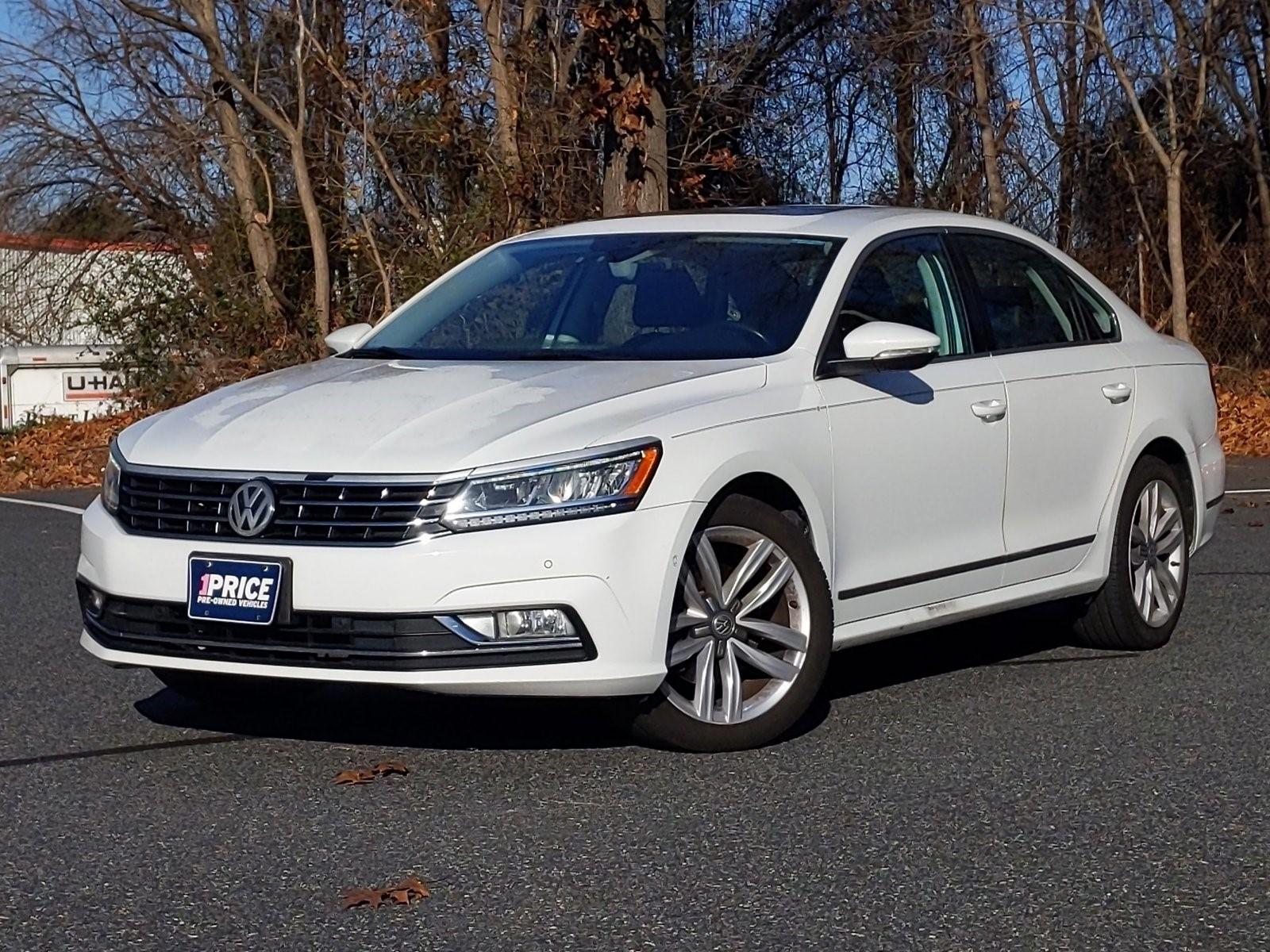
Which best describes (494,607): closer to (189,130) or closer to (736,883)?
(736,883)

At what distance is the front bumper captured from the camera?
5633 mm

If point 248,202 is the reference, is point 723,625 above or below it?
→ below

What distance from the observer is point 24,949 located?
4.35 m

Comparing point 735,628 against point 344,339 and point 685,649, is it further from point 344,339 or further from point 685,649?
point 344,339

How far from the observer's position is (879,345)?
257 inches

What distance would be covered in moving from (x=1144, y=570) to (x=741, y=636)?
2473 mm

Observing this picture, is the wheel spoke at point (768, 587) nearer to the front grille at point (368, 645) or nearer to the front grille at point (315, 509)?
the front grille at point (368, 645)

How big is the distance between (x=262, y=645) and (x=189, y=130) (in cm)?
1873

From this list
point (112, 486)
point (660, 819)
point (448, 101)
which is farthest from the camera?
point (448, 101)

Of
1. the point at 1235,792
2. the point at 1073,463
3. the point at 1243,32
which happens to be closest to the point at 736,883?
the point at 1235,792

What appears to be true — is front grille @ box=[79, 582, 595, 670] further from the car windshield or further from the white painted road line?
the white painted road line

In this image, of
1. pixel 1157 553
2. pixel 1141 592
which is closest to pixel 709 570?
pixel 1141 592

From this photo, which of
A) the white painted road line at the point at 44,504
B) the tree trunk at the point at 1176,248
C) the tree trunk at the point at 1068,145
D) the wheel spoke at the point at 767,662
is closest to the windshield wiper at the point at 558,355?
the wheel spoke at the point at 767,662

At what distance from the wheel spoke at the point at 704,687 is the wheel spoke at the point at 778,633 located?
165 mm
